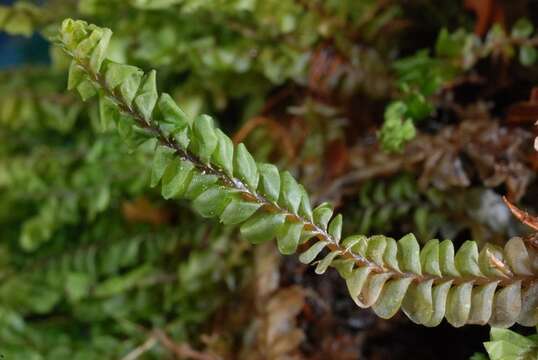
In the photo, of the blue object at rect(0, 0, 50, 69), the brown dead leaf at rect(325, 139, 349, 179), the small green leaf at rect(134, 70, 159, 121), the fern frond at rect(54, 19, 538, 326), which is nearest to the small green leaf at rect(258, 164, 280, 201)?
the fern frond at rect(54, 19, 538, 326)

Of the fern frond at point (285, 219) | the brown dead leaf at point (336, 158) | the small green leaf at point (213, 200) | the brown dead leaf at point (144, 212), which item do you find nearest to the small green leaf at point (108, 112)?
the fern frond at point (285, 219)

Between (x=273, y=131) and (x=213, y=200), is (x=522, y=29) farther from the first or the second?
(x=213, y=200)

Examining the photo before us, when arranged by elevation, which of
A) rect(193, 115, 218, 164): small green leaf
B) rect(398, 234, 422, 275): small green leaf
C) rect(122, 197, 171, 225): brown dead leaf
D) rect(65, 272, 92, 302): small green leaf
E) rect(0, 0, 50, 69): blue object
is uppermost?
rect(193, 115, 218, 164): small green leaf

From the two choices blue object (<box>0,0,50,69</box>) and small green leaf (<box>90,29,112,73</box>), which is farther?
blue object (<box>0,0,50,69</box>)

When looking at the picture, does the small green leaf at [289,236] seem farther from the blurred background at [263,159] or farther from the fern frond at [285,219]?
the blurred background at [263,159]

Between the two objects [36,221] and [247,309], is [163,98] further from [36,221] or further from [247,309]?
[36,221]

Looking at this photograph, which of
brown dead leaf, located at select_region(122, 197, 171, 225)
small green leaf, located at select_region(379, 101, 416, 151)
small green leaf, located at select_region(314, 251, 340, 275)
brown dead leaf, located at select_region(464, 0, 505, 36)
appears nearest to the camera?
small green leaf, located at select_region(314, 251, 340, 275)

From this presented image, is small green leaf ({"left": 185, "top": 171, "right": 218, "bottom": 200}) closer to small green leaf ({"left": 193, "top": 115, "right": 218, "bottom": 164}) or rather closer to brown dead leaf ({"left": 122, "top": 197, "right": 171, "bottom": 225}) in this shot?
small green leaf ({"left": 193, "top": 115, "right": 218, "bottom": 164})
